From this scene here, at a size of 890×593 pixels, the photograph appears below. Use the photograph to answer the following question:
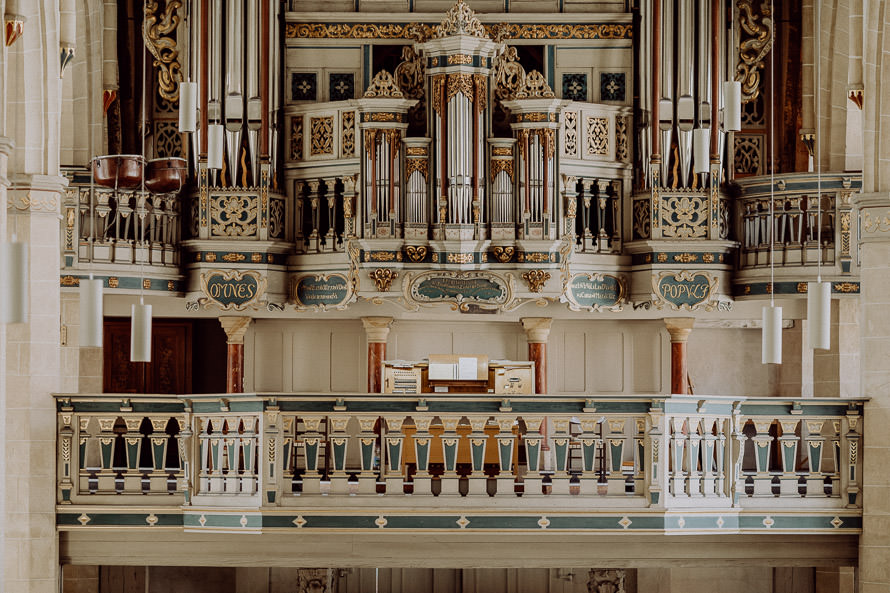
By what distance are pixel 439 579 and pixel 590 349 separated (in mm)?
3890

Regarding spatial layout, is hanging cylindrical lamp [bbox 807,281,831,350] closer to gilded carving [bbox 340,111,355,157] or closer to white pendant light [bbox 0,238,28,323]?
white pendant light [bbox 0,238,28,323]

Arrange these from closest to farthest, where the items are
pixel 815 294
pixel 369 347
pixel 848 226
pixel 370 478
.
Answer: pixel 815 294, pixel 370 478, pixel 848 226, pixel 369 347

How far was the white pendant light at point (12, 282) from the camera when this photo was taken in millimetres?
10023

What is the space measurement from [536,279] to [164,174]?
4.88m

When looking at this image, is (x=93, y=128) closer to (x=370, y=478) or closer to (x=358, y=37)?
(x=358, y=37)

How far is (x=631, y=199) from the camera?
62.3 ft

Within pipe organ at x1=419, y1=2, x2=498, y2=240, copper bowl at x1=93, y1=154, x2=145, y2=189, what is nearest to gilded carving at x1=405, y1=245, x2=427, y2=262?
pipe organ at x1=419, y1=2, x2=498, y2=240

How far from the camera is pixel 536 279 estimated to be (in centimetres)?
1828

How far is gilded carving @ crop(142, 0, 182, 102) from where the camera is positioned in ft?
62.7

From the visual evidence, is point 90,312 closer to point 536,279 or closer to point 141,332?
point 141,332

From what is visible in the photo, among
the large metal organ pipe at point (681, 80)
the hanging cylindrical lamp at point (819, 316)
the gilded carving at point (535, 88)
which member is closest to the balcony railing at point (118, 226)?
the gilded carving at point (535, 88)

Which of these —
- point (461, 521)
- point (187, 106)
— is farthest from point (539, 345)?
point (187, 106)

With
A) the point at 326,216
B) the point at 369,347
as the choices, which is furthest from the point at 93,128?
the point at 369,347

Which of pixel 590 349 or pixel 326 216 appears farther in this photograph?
pixel 590 349
